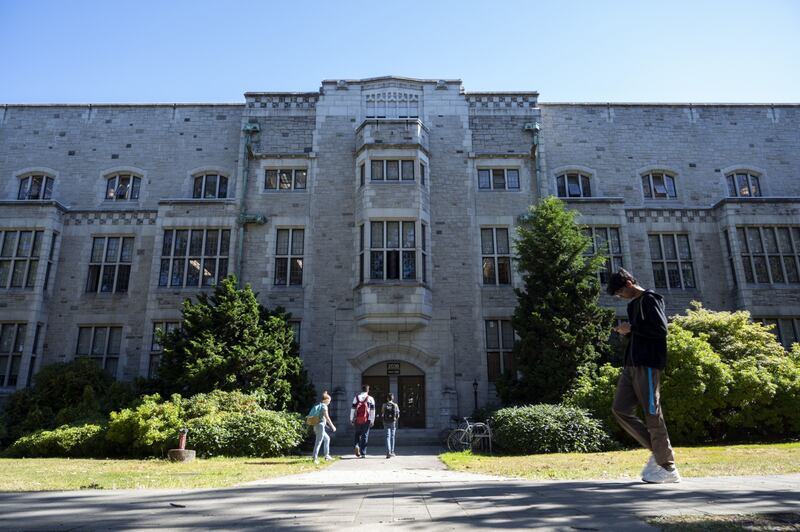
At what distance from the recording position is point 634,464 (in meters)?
8.01

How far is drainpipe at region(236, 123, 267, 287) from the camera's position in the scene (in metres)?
18.7

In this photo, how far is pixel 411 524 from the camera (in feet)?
11.3

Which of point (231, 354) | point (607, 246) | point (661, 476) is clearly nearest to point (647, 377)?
point (661, 476)

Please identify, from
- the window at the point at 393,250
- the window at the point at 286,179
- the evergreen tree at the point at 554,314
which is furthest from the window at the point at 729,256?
the window at the point at 286,179

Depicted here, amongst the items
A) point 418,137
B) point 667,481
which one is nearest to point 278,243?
point 418,137

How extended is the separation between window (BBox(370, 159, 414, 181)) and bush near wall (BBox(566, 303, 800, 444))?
379 inches

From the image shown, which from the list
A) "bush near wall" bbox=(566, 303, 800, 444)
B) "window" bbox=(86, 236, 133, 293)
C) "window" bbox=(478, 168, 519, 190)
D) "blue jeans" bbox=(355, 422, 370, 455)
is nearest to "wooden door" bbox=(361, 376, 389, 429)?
"blue jeans" bbox=(355, 422, 370, 455)

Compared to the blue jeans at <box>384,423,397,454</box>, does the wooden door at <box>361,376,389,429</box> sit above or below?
above

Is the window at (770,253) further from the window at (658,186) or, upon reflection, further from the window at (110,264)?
the window at (110,264)

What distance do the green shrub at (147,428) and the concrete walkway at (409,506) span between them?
663 centimetres

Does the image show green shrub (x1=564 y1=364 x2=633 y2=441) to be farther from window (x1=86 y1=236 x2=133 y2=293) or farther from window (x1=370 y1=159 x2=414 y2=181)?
window (x1=86 y1=236 x2=133 y2=293)

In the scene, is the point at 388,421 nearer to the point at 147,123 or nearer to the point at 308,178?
the point at 308,178

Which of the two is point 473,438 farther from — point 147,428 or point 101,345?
point 101,345

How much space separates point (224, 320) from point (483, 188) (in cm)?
1076
